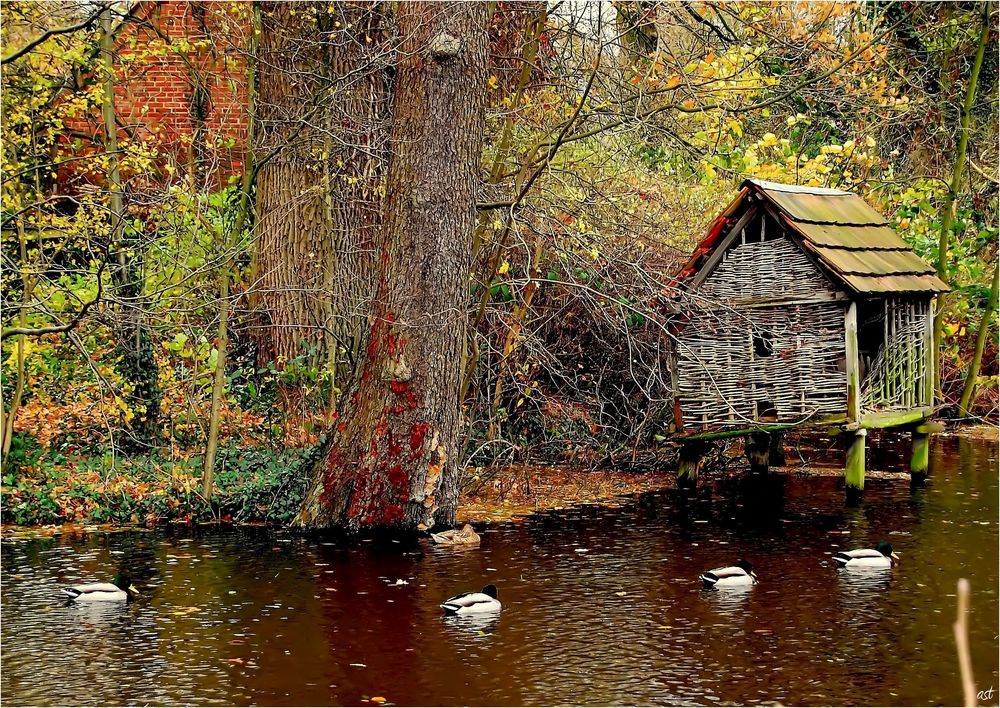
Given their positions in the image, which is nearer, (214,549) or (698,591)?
(698,591)

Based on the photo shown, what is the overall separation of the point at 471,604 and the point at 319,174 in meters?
7.94

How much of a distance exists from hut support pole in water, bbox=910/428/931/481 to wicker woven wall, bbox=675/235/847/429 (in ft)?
7.85

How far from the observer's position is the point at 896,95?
Answer: 952 inches

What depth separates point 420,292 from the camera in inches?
547

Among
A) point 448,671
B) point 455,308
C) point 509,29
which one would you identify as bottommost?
point 448,671

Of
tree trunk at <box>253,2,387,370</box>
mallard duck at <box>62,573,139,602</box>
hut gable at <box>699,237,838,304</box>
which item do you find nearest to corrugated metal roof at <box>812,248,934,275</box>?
hut gable at <box>699,237,838,304</box>

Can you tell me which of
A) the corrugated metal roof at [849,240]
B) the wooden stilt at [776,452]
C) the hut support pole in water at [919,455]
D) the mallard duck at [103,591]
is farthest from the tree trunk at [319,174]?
the hut support pole in water at [919,455]

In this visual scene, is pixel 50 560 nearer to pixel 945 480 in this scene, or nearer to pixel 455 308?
pixel 455 308

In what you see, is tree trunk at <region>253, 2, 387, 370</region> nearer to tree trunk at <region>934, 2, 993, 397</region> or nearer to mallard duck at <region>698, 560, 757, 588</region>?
mallard duck at <region>698, 560, 757, 588</region>

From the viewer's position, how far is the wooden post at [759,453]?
18266mm

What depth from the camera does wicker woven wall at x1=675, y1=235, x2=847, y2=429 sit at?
1591 centimetres

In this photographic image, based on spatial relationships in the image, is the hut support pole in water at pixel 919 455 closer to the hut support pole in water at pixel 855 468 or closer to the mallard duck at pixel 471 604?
the hut support pole in water at pixel 855 468

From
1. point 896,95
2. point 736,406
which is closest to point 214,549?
point 736,406

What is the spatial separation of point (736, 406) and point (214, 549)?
707 centimetres
